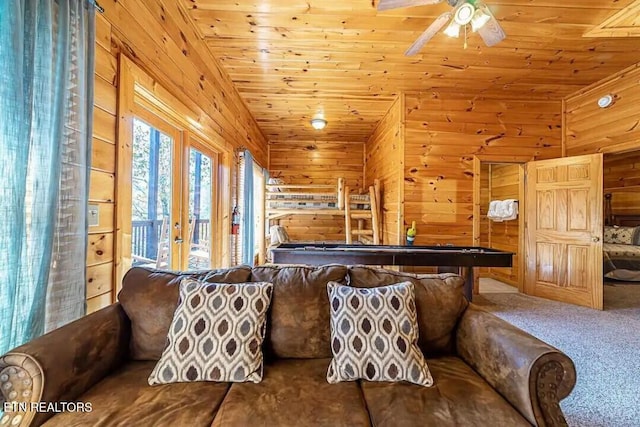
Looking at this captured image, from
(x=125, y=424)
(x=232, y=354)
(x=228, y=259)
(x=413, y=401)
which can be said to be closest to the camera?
(x=125, y=424)

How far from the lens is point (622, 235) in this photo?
5.27 metres

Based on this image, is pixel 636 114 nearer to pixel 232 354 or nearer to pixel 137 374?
pixel 232 354

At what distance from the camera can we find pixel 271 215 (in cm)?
534

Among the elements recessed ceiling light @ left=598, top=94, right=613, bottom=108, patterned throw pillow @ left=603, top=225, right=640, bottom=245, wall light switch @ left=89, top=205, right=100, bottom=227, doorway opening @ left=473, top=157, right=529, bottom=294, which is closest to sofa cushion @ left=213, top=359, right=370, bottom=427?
wall light switch @ left=89, top=205, right=100, bottom=227

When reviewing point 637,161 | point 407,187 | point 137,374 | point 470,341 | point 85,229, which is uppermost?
point 637,161

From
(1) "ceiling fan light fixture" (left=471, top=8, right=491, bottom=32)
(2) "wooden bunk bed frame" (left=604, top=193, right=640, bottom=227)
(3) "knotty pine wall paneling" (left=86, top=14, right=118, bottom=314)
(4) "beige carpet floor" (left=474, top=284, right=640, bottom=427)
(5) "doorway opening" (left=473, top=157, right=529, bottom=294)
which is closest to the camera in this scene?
(3) "knotty pine wall paneling" (left=86, top=14, right=118, bottom=314)

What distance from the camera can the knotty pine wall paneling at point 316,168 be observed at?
21.5ft

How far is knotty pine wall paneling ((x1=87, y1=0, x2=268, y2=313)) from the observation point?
1478 mm

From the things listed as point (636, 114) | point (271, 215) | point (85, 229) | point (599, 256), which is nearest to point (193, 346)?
point (85, 229)

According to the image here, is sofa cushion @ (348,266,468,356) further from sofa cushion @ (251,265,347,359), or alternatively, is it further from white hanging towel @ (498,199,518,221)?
white hanging towel @ (498,199,518,221)

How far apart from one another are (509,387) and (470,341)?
0.93 feet

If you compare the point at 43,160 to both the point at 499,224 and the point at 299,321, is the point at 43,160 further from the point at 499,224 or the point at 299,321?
the point at 499,224

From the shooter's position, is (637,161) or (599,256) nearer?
(599,256)

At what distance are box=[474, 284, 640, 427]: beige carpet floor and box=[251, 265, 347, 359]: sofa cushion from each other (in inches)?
60.7
